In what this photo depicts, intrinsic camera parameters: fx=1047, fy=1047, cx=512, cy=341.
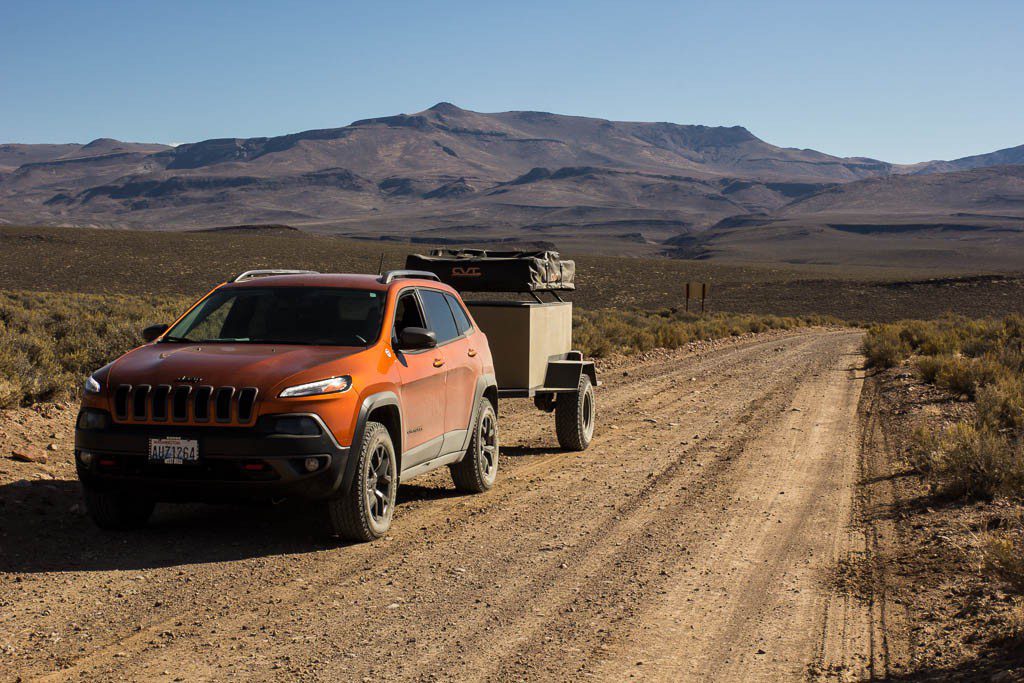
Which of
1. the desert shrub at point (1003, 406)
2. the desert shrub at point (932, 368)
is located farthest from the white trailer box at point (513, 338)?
the desert shrub at point (932, 368)

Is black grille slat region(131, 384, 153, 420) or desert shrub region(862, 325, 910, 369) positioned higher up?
black grille slat region(131, 384, 153, 420)

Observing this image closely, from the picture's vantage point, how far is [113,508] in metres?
7.02

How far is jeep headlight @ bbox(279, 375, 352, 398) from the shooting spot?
6.57m

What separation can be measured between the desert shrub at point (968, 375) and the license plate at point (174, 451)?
11994 mm

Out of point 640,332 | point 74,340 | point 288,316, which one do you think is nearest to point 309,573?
point 288,316

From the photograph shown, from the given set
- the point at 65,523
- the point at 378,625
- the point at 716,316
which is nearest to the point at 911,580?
the point at 378,625

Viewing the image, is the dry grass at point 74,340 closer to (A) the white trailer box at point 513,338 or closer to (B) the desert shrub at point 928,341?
(A) the white trailer box at point 513,338

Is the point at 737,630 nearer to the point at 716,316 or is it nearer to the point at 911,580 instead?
the point at 911,580

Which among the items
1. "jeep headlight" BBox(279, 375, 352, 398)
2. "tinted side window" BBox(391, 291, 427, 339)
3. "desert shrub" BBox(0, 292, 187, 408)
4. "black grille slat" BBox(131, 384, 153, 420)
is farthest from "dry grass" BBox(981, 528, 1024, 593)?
"desert shrub" BBox(0, 292, 187, 408)

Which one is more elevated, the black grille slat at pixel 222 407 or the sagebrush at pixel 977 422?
the black grille slat at pixel 222 407

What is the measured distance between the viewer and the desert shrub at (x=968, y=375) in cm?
1553

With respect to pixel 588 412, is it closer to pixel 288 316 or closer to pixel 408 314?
pixel 408 314

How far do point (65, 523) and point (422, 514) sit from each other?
8.50 ft

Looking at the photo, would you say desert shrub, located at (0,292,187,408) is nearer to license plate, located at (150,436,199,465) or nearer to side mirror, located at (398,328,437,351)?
license plate, located at (150,436,199,465)
